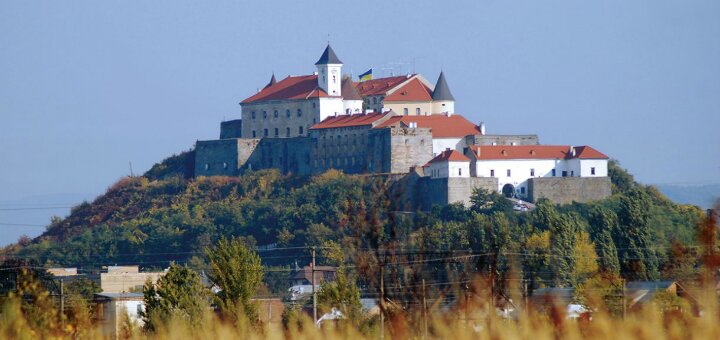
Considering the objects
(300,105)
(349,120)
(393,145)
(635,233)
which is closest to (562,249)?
(635,233)

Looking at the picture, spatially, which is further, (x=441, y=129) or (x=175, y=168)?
(x=175, y=168)

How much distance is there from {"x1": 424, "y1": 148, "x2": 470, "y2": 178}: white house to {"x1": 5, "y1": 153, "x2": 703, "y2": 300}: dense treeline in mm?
1807

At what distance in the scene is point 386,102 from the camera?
256 ft

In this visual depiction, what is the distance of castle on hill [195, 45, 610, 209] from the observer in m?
68.4

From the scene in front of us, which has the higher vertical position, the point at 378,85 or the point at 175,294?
the point at 378,85

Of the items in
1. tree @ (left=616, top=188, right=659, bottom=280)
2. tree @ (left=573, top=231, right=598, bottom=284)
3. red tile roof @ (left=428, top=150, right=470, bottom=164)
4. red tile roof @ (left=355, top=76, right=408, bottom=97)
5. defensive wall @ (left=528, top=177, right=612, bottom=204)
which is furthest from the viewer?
red tile roof @ (left=355, top=76, right=408, bottom=97)

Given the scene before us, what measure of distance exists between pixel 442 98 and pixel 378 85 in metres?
3.59

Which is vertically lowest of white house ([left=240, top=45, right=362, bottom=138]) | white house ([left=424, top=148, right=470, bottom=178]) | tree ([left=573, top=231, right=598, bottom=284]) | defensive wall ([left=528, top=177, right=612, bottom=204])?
tree ([left=573, top=231, right=598, bottom=284])

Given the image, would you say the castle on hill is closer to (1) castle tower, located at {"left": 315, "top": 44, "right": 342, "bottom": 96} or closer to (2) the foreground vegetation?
(1) castle tower, located at {"left": 315, "top": 44, "right": 342, "bottom": 96}

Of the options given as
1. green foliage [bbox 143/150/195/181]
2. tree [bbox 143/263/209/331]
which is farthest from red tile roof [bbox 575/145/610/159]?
tree [bbox 143/263/209/331]

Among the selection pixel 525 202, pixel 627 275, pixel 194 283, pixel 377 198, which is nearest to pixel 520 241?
pixel 627 275

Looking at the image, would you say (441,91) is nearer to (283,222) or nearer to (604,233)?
(283,222)

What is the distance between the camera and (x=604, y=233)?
56.3 m

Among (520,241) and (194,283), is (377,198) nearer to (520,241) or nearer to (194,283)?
(194,283)
